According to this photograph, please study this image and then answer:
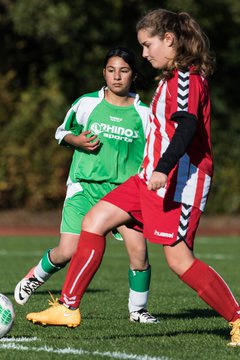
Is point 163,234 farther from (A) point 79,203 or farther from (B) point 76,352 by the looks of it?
(A) point 79,203

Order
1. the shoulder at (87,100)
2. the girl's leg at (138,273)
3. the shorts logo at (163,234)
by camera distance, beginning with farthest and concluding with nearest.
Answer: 1. the shoulder at (87,100)
2. the girl's leg at (138,273)
3. the shorts logo at (163,234)

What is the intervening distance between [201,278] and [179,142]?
2.85 feet

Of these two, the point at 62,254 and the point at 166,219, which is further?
the point at 62,254

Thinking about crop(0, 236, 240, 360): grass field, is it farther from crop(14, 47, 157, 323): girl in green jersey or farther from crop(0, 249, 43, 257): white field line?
crop(0, 249, 43, 257): white field line

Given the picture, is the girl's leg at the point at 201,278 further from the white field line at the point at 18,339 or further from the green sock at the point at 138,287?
the green sock at the point at 138,287

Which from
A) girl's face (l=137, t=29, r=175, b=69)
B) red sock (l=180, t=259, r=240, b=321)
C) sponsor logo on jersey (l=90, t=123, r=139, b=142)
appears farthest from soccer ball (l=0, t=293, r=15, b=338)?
sponsor logo on jersey (l=90, t=123, r=139, b=142)

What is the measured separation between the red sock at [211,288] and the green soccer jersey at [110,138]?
1715 mm

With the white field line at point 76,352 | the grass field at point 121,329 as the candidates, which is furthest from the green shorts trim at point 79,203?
the white field line at point 76,352

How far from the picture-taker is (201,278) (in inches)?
233

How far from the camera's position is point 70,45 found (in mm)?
27703

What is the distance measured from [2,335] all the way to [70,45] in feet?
73.1

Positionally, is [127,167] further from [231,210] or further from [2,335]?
[231,210]

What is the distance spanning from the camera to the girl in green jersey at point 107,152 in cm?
744

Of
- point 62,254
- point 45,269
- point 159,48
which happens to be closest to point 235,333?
point 159,48
